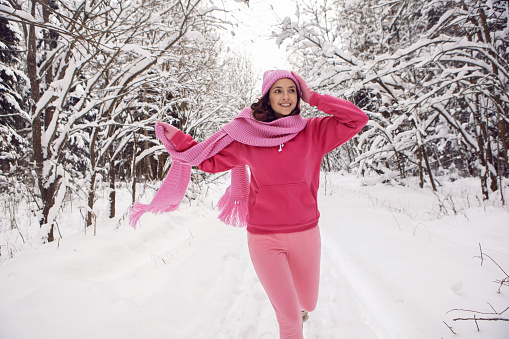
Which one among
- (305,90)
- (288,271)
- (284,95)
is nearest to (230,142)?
(284,95)

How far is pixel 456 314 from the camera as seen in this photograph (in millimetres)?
Result: 2062

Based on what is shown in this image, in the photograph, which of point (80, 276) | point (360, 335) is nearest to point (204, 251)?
point (80, 276)

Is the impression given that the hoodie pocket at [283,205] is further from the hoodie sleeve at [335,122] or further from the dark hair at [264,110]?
the dark hair at [264,110]

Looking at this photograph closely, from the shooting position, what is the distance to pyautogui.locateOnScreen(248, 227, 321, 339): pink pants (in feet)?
5.51

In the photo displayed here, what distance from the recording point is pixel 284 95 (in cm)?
191

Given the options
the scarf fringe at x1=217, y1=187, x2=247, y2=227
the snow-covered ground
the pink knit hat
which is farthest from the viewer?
the scarf fringe at x1=217, y1=187, x2=247, y2=227

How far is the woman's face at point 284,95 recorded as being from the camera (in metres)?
1.92

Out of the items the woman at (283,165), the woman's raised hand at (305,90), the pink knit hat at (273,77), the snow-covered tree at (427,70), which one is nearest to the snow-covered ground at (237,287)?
the woman at (283,165)

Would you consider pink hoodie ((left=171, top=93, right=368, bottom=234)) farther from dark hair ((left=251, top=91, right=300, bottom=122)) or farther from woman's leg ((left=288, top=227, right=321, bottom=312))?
dark hair ((left=251, top=91, right=300, bottom=122))

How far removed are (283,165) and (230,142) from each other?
447 mm

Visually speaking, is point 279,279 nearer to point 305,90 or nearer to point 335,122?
point 335,122

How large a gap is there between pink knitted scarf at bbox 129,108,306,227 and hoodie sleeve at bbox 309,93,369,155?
0.47 feet

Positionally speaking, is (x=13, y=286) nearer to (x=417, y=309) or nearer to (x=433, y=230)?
(x=417, y=309)

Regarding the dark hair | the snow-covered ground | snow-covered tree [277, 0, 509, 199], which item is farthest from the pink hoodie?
snow-covered tree [277, 0, 509, 199]
